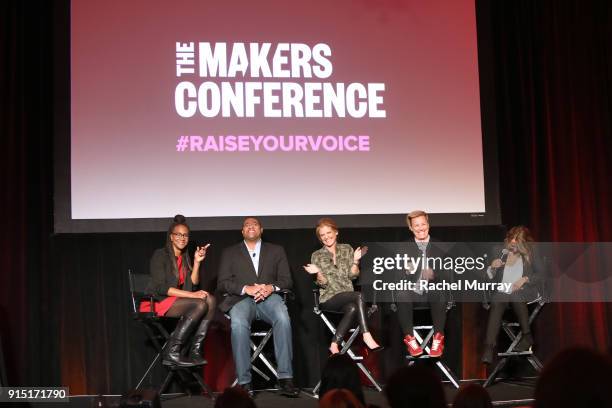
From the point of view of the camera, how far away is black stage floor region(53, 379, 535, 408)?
451cm

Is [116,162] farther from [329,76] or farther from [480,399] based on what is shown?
[480,399]

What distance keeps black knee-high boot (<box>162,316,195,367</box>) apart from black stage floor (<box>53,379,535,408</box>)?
26cm

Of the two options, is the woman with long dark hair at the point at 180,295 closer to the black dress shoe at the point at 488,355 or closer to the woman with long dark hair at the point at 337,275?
the woman with long dark hair at the point at 337,275

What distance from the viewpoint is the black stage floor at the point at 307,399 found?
4.51 m

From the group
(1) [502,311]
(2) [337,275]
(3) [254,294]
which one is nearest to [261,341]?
(3) [254,294]

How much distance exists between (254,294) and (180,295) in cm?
49

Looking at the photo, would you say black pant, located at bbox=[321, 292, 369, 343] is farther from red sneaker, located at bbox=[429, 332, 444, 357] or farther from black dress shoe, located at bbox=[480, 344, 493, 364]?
black dress shoe, located at bbox=[480, 344, 493, 364]

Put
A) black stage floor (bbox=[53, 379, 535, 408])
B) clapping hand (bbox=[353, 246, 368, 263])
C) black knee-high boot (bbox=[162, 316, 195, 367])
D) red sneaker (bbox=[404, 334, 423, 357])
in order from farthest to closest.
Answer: clapping hand (bbox=[353, 246, 368, 263]) → red sneaker (bbox=[404, 334, 423, 357]) → black knee-high boot (bbox=[162, 316, 195, 367]) → black stage floor (bbox=[53, 379, 535, 408])

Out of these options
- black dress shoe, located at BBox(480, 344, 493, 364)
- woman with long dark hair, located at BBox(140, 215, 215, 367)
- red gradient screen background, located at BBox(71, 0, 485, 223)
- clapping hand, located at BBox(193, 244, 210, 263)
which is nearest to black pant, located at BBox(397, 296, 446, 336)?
black dress shoe, located at BBox(480, 344, 493, 364)

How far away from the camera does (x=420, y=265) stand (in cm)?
519

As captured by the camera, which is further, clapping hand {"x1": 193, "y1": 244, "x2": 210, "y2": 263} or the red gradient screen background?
the red gradient screen background

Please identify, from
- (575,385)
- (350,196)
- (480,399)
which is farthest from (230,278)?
(575,385)

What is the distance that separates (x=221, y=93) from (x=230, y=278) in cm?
142

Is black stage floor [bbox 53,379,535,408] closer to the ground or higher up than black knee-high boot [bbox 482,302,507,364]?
closer to the ground
